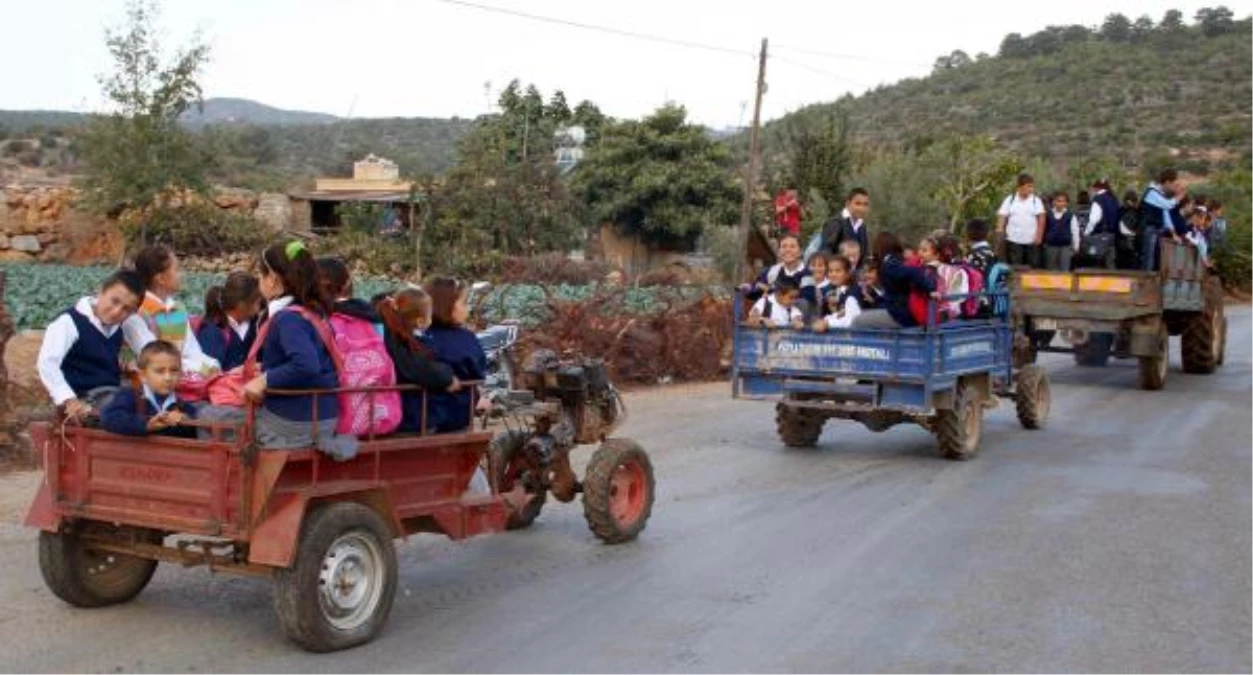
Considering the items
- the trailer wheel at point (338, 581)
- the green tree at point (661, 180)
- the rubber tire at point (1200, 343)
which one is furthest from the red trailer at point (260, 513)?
the green tree at point (661, 180)

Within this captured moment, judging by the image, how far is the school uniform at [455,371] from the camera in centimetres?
703

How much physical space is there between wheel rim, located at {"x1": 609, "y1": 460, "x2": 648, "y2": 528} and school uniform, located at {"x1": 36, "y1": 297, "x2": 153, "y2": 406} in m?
3.04

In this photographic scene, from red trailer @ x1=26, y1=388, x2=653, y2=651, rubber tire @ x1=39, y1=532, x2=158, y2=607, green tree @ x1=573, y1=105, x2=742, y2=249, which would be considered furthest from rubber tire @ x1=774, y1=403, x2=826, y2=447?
green tree @ x1=573, y1=105, x2=742, y2=249

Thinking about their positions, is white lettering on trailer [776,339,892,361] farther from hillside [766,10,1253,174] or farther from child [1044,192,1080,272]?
hillside [766,10,1253,174]

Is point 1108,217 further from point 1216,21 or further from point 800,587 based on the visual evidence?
point 1216,21

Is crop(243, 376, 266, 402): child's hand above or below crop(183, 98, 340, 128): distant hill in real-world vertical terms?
below

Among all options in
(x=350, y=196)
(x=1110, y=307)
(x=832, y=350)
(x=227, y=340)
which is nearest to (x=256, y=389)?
(x=227, y=340)

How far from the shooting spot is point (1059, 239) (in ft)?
60.2

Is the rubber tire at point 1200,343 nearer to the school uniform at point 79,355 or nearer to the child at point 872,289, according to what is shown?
the child at point 872,289

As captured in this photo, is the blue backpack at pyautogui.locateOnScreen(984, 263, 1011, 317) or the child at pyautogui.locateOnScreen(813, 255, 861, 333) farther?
the blue backpack at pyautogui.locateOnScreen(984, 263, 1011, 317)

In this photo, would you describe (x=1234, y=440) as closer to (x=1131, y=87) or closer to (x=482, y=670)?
(x=482, y=670)

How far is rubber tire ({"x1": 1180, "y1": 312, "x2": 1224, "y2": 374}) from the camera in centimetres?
1966

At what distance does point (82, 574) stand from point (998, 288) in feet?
30.8

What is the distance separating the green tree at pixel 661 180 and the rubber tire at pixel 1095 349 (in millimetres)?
15530
